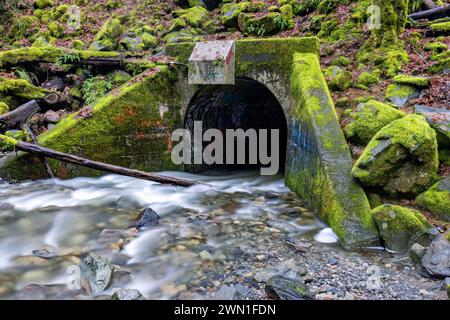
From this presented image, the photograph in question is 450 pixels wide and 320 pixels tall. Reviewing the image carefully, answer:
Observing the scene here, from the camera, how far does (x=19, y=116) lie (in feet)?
29.0

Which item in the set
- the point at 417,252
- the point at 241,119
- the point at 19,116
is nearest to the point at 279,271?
the point at 417,252

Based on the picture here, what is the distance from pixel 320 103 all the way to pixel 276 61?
6.82 feet

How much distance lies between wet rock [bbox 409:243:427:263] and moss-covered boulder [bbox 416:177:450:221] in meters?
0.82

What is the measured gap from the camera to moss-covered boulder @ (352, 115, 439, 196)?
5.04m

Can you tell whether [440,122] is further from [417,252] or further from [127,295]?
[127,295]

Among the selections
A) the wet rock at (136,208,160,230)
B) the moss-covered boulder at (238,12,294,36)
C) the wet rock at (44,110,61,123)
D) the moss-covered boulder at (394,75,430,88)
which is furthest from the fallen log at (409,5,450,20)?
the wet rock at (44,110,61,123)

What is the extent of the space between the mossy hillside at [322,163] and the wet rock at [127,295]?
2843mm

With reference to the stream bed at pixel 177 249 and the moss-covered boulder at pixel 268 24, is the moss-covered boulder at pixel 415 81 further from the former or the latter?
the moss-covered boulder at pixel 268 24

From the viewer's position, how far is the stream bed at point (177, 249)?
389 centimetres

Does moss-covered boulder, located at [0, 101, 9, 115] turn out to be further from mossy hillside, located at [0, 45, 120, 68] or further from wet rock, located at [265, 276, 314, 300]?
wet rock, located at [265, 276, 314, 300]

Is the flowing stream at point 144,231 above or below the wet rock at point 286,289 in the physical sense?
below

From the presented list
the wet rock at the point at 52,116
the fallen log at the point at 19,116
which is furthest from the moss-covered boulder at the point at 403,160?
the fallen log at the point at 19,116

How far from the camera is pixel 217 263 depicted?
14.8 ft

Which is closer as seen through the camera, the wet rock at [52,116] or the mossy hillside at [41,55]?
the wet rock at [52,116]
